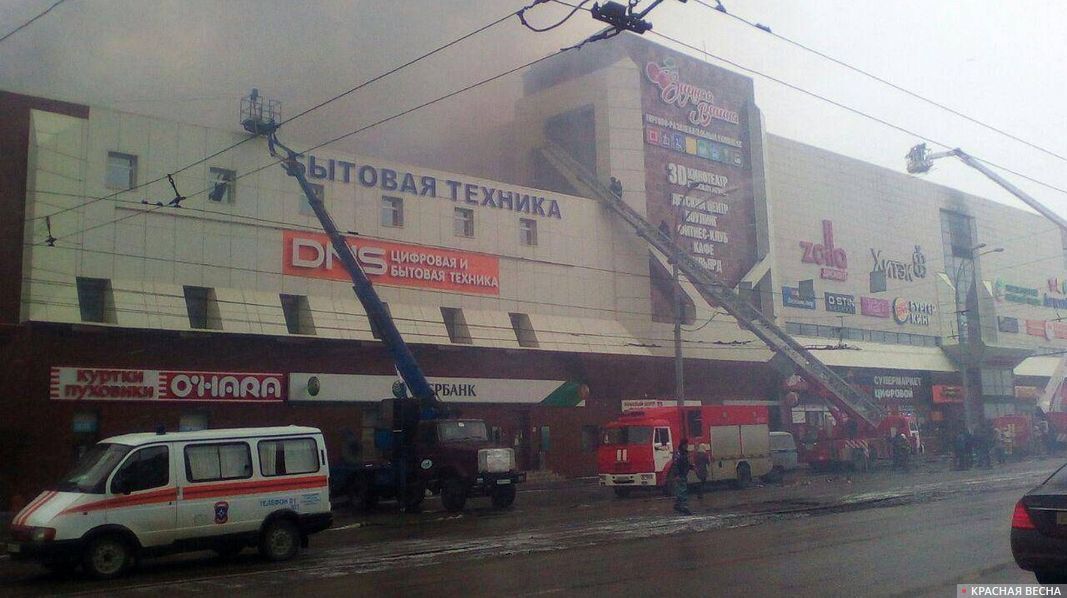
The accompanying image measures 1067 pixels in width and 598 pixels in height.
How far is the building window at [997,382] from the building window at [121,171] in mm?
51918

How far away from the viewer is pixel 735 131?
4659 centimetres

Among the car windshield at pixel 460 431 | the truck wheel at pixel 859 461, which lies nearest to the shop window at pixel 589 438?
the truck wheel at pixel 859 461

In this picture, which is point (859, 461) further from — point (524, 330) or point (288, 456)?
point (288, 456)

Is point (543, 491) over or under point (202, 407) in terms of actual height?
under

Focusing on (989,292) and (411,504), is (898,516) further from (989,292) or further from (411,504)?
(989,292)

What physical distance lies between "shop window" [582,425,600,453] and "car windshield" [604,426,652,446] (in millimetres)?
9254

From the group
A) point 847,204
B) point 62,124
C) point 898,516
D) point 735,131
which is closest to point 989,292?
point 847,204

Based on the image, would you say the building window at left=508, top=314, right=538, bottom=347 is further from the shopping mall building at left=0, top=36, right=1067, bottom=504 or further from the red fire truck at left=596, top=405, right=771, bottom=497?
the red fire truck at left=596, top=405, right=771, bottom=497

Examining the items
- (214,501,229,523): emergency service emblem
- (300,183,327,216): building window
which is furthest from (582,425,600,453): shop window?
(214,501,229,523): emergency service emblem

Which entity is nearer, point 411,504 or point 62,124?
point 411,504

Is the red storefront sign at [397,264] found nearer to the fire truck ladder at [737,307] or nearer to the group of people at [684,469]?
the fire truck ladder at [737,307]

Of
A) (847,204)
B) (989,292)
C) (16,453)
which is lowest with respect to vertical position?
(16,453)

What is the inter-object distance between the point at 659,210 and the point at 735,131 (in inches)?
304

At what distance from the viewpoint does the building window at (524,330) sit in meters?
36.4
